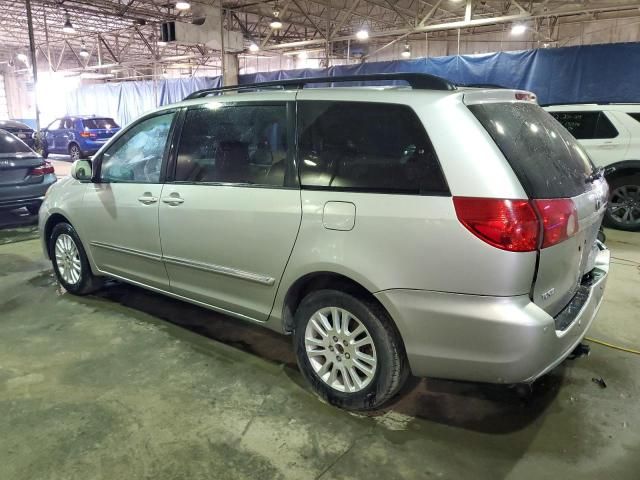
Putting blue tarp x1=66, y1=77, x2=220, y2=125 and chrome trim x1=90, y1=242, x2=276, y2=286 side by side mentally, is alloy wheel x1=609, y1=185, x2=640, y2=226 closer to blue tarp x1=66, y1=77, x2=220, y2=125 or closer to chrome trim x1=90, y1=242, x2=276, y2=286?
chrome trim x1=90, y1=242, x2=276, y2=286

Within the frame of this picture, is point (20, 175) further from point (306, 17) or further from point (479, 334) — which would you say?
point (306, 17)

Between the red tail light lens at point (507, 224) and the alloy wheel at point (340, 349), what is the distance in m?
0.79

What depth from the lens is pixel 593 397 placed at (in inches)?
110

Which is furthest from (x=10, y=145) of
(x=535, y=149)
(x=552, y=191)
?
(x=552, y=191)

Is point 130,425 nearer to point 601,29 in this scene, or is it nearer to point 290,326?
point 290,326

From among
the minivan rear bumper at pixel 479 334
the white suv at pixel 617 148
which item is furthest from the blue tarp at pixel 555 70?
the minivan rear bumper at pixel 479 334

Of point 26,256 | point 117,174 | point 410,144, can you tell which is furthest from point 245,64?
point 410,144

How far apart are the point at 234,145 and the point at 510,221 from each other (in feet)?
5.76

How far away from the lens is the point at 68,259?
4.41 m

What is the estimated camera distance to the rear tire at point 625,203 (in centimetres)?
678

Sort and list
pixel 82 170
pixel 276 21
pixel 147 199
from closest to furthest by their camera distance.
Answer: pixel 147 199 < pixel 82 170 < pixel 276 21

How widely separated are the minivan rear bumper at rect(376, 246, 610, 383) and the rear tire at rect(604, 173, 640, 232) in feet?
17.2

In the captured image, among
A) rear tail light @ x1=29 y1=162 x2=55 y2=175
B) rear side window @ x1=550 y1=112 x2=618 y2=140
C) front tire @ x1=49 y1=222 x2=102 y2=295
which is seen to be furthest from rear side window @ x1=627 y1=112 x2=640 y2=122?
rear tail light @ x1=29 y1=162 x2=55 y2=175

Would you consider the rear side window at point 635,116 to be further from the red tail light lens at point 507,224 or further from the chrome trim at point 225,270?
the chrome trim at point 225,270
